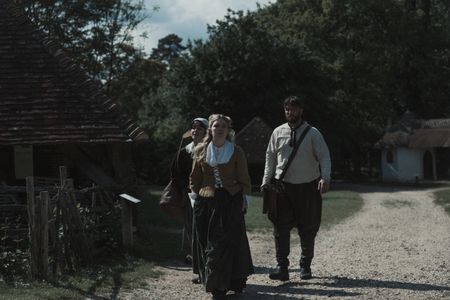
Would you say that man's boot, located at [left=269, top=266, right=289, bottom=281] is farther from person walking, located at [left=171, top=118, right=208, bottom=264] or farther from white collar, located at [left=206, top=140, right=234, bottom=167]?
white collar, located at [left=206, top=140, right=234, bottom=167]

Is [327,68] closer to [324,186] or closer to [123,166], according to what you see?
[123,166]

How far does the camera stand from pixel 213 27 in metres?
36.8

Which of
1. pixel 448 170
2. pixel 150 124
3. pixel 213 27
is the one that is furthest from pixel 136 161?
pixel 448 170

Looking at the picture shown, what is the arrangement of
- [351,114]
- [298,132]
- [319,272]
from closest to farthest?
[298,132] → [319,272] → [351,114]

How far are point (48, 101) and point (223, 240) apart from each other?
6.00m

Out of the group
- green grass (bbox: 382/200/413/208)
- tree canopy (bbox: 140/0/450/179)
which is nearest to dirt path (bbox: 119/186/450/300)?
green grass (bbox: 382/200/413/208)

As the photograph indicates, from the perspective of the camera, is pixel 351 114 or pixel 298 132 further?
pixel 351 114

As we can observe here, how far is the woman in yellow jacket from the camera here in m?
6.45

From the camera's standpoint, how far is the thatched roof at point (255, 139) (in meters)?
29.4

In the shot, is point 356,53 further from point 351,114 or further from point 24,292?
point 24,292

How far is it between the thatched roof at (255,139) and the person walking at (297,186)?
2157cm

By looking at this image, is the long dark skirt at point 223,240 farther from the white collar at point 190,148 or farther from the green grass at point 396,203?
the green grass at point 396,203

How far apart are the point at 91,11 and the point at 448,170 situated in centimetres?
2809

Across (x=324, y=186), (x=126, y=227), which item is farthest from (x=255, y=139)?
(x=324, y=186)
